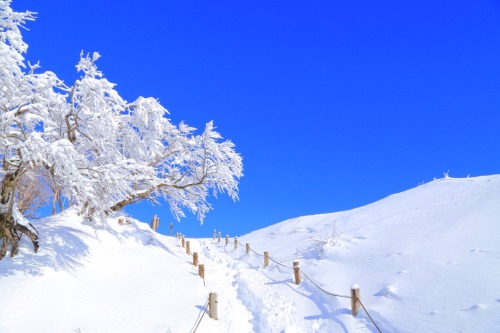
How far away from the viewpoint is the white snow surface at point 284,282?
285 inches

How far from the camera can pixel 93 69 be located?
31.4 ft

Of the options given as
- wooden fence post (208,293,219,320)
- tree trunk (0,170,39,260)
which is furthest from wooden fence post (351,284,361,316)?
tree trunk (0,170,39,260)

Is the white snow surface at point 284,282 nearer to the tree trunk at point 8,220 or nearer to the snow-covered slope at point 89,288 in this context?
the snow-covered slope at point 89,288

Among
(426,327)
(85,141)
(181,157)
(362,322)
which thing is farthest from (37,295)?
(181,157)

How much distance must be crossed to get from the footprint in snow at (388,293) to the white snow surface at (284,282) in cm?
4

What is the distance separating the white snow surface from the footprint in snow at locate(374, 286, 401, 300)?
39mm

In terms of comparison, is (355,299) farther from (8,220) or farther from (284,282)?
(8,220)

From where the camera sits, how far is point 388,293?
8.38 metres

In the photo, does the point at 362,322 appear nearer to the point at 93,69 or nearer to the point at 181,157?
the point at 93,69

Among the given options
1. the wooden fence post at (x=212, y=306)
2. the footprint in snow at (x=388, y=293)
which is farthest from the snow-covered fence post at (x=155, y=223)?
the footprint in snow at (x=388, y=293)

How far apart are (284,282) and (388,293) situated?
4489mm

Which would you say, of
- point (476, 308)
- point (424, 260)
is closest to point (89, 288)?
point (476, 308)

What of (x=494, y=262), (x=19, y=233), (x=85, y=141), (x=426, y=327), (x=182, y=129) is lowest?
(x=426, y=327)

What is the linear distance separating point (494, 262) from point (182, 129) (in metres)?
15.2
